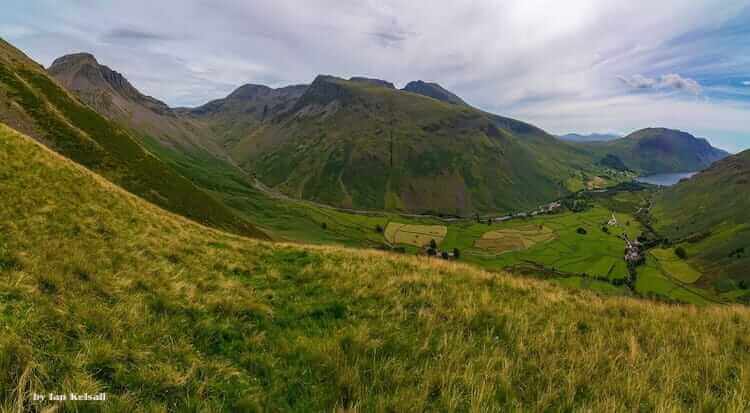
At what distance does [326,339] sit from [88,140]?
76.0 meters

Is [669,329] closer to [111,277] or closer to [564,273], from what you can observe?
[111,277]

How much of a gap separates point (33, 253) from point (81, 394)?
24.0 ft

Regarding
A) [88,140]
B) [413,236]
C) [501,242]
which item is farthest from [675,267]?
[88,140]

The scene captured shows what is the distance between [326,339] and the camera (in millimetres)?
6254

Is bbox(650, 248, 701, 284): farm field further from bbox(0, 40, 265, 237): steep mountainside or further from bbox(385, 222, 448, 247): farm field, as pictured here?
bbox(0, 40, 265, 237): steep mountainside

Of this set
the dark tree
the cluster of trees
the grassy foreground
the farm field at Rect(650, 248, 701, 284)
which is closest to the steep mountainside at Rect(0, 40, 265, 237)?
the grassy foreground

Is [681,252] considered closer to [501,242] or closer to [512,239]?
[512,239]

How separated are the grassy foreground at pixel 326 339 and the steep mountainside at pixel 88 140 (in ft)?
187

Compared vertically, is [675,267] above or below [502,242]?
above

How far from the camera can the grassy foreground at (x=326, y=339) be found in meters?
4.37

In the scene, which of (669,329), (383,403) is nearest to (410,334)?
(383,403)

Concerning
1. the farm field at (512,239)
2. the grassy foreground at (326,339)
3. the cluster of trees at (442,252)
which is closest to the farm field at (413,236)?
the cluster of trees at (442,252)

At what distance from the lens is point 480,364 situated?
5441 millimetres

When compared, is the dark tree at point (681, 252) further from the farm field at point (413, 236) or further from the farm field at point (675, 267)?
the farm field at point (413, 236)
